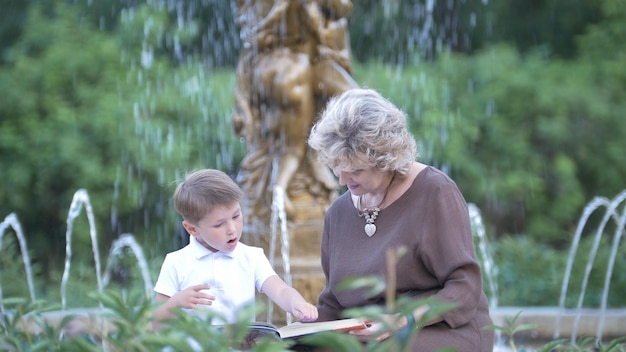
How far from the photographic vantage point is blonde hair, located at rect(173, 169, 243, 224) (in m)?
2.71

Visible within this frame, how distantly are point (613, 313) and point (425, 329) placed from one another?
385 centimetres

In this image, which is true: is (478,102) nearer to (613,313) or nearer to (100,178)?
(100,178)

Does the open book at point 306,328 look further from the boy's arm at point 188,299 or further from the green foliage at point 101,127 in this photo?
the green foliage at point 101,127

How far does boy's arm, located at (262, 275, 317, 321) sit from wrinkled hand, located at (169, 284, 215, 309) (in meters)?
0.27

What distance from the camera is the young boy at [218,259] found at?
2727mm

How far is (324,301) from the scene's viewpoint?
3.05 m

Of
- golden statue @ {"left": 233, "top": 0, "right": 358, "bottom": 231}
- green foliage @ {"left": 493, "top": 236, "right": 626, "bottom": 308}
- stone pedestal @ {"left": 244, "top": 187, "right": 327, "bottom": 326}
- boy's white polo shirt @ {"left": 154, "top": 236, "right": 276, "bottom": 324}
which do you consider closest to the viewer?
boy's white polo shirt @ {"left": 154, "top": 236, "right": 276, "bottom": 324}

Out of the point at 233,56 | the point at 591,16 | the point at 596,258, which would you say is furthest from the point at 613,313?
the point at 233,56

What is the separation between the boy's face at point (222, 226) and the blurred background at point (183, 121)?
306 inches

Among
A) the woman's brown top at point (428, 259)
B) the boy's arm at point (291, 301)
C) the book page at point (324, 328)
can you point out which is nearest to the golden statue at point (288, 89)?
the woman's brown top at point (428, 259)

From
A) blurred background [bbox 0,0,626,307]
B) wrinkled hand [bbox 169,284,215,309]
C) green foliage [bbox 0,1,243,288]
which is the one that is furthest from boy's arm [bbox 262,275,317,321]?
green foliage [bbox 0,1,243,288]

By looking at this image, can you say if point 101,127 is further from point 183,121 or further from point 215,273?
point 215,273

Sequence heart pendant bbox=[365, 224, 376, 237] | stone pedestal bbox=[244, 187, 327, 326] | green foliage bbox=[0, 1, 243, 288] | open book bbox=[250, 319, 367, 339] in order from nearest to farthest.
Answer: open book bbox=[250, 319, 367, 339], heart pendant bbox=[365, 224, 376, 237], stone pedestal bbox=[244, 187, 327, 326], green foliage bbox=[0, 1, 243, 288]

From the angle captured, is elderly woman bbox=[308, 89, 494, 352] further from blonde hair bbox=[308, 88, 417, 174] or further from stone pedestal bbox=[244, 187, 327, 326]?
stone pedestal bbox=[244, 187, 327, 326]
